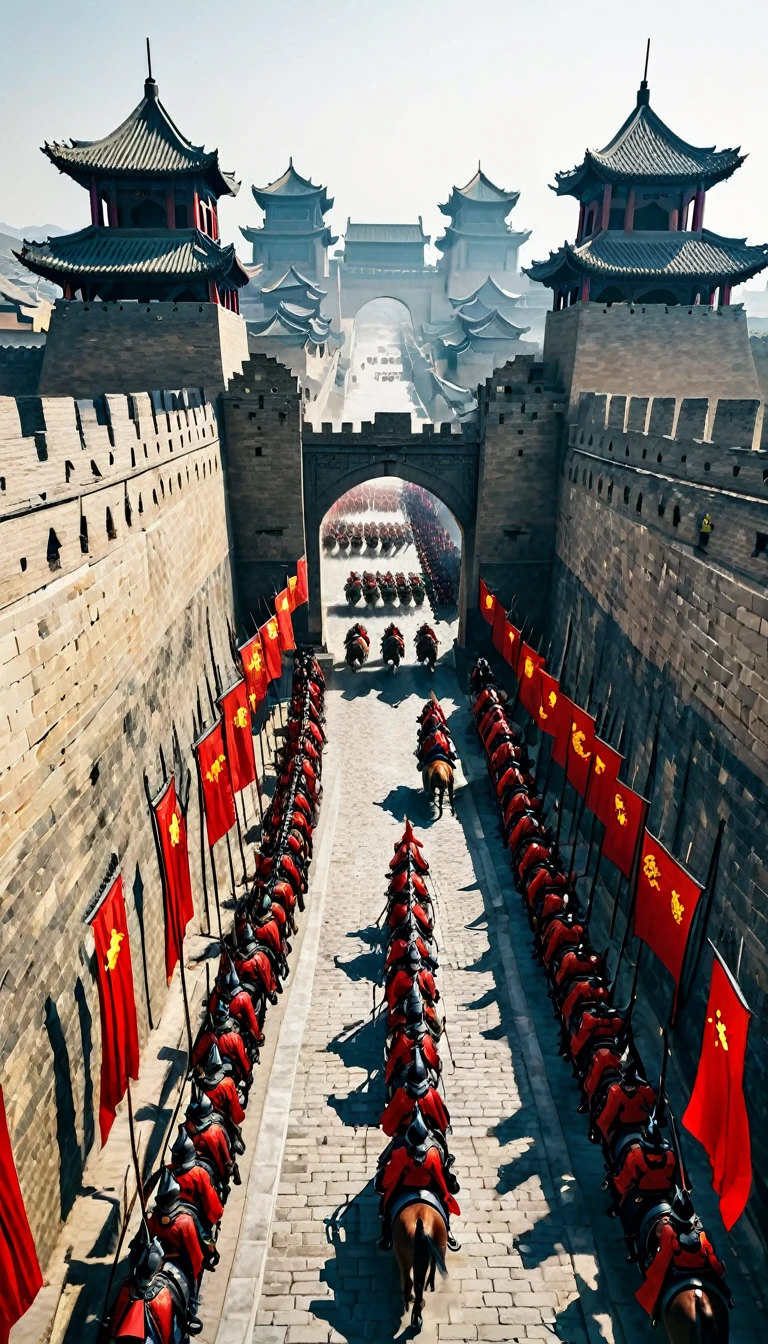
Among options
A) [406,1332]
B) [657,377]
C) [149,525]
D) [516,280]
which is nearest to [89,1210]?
[406,1332]

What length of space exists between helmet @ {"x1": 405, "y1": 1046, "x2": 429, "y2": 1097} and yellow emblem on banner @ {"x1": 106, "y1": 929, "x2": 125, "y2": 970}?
2.75 m

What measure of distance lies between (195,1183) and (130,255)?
18.9 meters

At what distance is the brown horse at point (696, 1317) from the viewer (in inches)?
214

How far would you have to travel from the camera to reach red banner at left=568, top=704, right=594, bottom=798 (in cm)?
1100

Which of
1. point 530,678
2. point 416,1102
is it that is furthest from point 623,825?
point 530,678

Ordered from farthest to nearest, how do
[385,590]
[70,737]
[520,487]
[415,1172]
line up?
[385,590] < [520,487] < [70,737] < [415,1172]

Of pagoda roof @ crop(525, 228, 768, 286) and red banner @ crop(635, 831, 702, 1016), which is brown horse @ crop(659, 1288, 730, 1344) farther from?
pagoda roof @ crop(525, 228, 768, 286)

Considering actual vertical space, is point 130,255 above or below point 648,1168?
above

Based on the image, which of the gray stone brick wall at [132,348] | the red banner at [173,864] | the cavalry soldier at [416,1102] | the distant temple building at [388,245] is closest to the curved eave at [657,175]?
the gray stone brick wall at [132,348]

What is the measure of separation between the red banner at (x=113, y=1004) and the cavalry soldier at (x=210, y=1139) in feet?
2.59

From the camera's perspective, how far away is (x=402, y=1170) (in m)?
6.39

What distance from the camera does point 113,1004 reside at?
742 cm

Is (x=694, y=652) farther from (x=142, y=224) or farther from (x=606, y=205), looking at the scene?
(x=142, y=224)

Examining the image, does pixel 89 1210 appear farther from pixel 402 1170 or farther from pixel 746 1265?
pixel 746 1265
